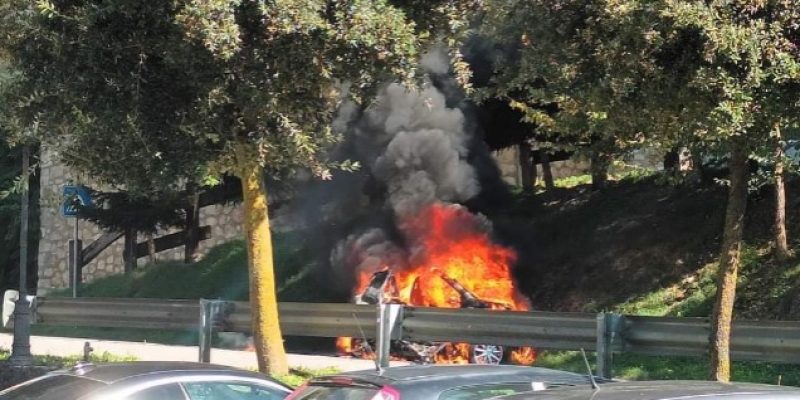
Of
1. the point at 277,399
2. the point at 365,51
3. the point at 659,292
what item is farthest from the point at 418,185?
the point at 277,399

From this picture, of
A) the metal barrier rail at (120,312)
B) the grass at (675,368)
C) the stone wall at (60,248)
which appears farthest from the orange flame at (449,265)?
the stone wall at (60,248)

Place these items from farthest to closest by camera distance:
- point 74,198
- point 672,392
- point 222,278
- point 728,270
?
1. point 222,278
2. point 74,198
3. point 728,270
4. point 672,392

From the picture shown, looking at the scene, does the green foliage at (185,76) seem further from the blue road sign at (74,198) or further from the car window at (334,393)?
the blue road sign at (74,198)

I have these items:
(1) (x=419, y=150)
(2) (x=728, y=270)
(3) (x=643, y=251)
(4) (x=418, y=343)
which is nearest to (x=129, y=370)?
(2) (x=728, y=270)

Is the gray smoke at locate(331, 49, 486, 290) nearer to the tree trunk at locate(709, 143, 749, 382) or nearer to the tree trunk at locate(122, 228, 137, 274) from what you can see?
the tree trunk at locate(122, 228, 137, 274)

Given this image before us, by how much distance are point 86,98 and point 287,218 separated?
12.8 meters

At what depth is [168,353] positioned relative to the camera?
47.4 feet

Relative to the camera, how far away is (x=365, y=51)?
8.73 metres

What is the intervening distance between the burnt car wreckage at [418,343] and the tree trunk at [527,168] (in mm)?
4993

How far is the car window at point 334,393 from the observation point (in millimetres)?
4965

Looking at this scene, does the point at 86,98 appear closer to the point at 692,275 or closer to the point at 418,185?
A: the point at 692,275

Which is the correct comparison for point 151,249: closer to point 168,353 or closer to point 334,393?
point 168,353

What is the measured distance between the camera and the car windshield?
5340mm

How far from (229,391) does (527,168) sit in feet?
50.4
